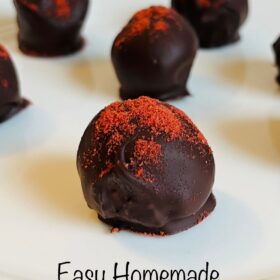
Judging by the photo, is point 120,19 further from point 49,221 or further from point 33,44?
point 49,221

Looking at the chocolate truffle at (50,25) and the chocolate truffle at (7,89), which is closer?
the chocolate truffle at (7,89)

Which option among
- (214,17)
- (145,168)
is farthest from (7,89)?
(214,17)

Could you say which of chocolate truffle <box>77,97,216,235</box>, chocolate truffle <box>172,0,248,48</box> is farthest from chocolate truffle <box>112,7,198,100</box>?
chocolate truffle <box>77,97,216,235</box>

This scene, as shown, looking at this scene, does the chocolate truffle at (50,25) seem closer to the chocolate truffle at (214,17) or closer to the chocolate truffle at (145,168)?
the chocolate truffle at (214,17)

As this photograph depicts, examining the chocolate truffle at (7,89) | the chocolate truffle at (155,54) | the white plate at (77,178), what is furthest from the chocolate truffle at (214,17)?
the chocolate truffle at (7,89)

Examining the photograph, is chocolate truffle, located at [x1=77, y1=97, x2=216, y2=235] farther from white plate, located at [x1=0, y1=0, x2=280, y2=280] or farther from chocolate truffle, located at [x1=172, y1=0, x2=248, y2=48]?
chocolate truffle, located at [x1=172, y1=0, x2=248, y2=48]

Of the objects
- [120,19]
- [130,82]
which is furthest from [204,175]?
[120,19]

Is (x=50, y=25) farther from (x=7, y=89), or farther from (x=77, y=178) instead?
(x=77, y=178)
